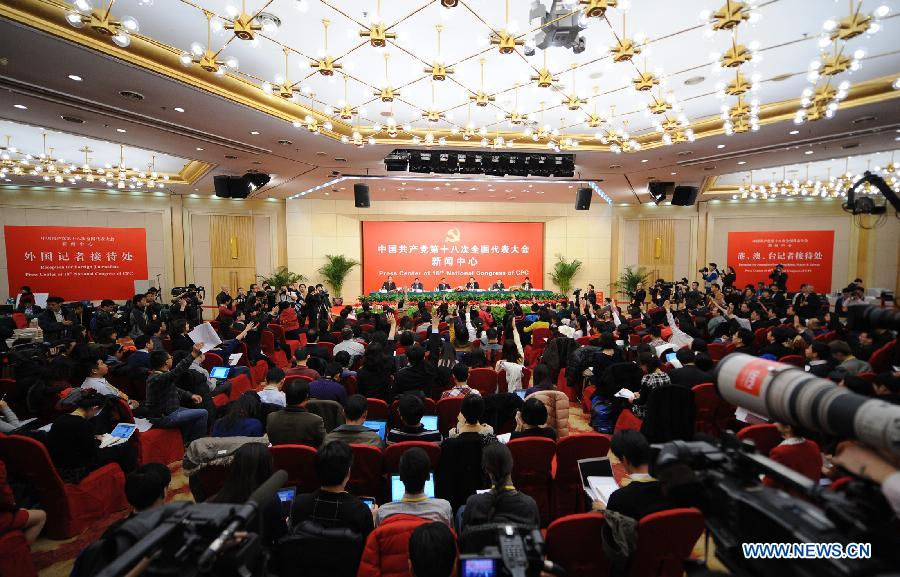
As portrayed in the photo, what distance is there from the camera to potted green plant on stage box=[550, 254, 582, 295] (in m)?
16.9

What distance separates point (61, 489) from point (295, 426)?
1672mm

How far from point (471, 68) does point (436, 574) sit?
19.9ft

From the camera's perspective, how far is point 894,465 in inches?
42.4

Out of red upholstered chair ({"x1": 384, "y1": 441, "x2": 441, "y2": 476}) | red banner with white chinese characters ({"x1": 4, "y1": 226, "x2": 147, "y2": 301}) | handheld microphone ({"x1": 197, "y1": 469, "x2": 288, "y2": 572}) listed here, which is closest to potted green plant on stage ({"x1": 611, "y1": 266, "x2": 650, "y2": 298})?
red upholstered chair ({"x1": 384, "y1": 441, "x2": 441, "y2": 476})

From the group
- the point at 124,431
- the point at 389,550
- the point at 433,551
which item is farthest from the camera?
the point at 124,431

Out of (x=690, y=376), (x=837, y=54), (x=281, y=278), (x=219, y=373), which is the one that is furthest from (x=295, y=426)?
(x=281, y=278)

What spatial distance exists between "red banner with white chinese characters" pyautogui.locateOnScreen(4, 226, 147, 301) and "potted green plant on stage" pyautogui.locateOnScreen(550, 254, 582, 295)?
537 inches

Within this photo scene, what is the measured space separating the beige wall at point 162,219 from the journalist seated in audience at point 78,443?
11.8 metres

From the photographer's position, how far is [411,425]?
3113 millimetres

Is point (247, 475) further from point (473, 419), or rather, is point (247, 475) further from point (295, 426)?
point (473, 419)

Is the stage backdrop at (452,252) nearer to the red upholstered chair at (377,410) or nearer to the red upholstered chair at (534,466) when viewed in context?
the red upholstered chair at (377,410)

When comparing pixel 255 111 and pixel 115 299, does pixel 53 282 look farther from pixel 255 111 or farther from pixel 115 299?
pixel 255 111

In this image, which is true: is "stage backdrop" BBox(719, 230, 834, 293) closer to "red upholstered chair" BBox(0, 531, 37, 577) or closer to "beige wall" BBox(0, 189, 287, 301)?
"beige wall" BBox(0, 189, 287, 301)

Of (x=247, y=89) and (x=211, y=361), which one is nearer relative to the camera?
(x=211, y=361)
